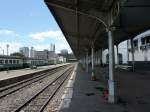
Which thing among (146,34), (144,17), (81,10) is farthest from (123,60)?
(81,10)

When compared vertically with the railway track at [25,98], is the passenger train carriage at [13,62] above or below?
above

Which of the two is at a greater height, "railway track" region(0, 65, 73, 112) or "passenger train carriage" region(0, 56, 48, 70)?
"passenger train carriage" region(0, 56, 48, 70)

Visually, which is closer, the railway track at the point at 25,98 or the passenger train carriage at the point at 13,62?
the railway track at the point at 25,98

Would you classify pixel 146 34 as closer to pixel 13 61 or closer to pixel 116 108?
pixel 13 61

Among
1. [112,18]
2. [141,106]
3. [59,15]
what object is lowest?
[141,106]

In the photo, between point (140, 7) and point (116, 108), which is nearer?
point (116, 108)

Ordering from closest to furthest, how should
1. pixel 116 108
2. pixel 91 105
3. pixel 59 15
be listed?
pixel 116 108
pixel 91 105
pixel 59 15

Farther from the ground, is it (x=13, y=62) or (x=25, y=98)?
(x=13, y=62)

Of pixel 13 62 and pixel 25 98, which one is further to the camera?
pixel 13 62

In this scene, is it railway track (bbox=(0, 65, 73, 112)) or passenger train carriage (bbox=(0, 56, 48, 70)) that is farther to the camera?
passenger train carriage (bbox=(0, 56, 48, 70))

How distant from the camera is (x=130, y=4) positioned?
16828mm

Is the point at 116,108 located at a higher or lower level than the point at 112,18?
lower

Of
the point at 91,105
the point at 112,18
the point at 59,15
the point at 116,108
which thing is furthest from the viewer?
the point at 59,15

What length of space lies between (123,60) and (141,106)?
61.7 meters
